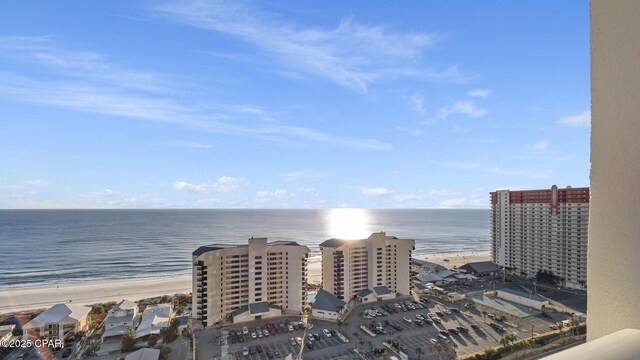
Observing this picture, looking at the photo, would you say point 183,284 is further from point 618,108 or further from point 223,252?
point 618,108

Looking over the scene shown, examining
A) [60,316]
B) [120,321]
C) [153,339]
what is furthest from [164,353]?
[60,316]

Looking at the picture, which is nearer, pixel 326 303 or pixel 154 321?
pixel 154 321

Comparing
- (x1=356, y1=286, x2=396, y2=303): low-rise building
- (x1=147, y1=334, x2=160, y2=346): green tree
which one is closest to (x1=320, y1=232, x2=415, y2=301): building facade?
(x1=356, y1=286, x2=396, y2=303): low-rise building

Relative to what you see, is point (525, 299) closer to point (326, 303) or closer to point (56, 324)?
point (326, 303)

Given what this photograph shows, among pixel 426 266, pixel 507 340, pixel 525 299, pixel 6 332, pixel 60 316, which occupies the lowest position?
pixel 426 266

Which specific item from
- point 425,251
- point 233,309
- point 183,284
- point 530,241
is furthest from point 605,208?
point 425,251

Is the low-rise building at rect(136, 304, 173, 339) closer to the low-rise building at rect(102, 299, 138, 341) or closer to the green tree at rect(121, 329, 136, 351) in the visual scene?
the green tree at rect(121, 329, 136, 351)

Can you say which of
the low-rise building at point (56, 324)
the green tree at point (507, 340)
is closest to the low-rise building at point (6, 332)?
the low-rise building at point (56, 324)
